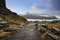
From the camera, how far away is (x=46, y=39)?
3891 cm

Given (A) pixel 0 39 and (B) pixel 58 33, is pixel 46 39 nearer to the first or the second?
(B) pixel 58 33

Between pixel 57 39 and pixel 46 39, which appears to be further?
pixel 46 39

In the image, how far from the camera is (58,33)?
39156 millimetres

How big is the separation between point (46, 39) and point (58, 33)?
317 centimetres

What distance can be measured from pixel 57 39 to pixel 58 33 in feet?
20.7

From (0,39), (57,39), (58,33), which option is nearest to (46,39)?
(58,33)

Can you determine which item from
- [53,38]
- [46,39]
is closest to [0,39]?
[46,39]

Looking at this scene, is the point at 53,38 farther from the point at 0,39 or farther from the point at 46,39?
the point at 0,39

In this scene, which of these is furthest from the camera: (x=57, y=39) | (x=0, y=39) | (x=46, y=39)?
(x=0, y=39)

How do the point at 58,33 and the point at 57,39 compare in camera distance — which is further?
the point at 58,33

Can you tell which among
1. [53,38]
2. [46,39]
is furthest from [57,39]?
[46,39]

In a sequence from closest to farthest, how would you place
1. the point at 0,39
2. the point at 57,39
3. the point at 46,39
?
the point at 57,39 < the point at 46,39 < the point at 0,39

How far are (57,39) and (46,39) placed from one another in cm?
616

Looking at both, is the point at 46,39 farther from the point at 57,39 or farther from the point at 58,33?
the point at 57,39
